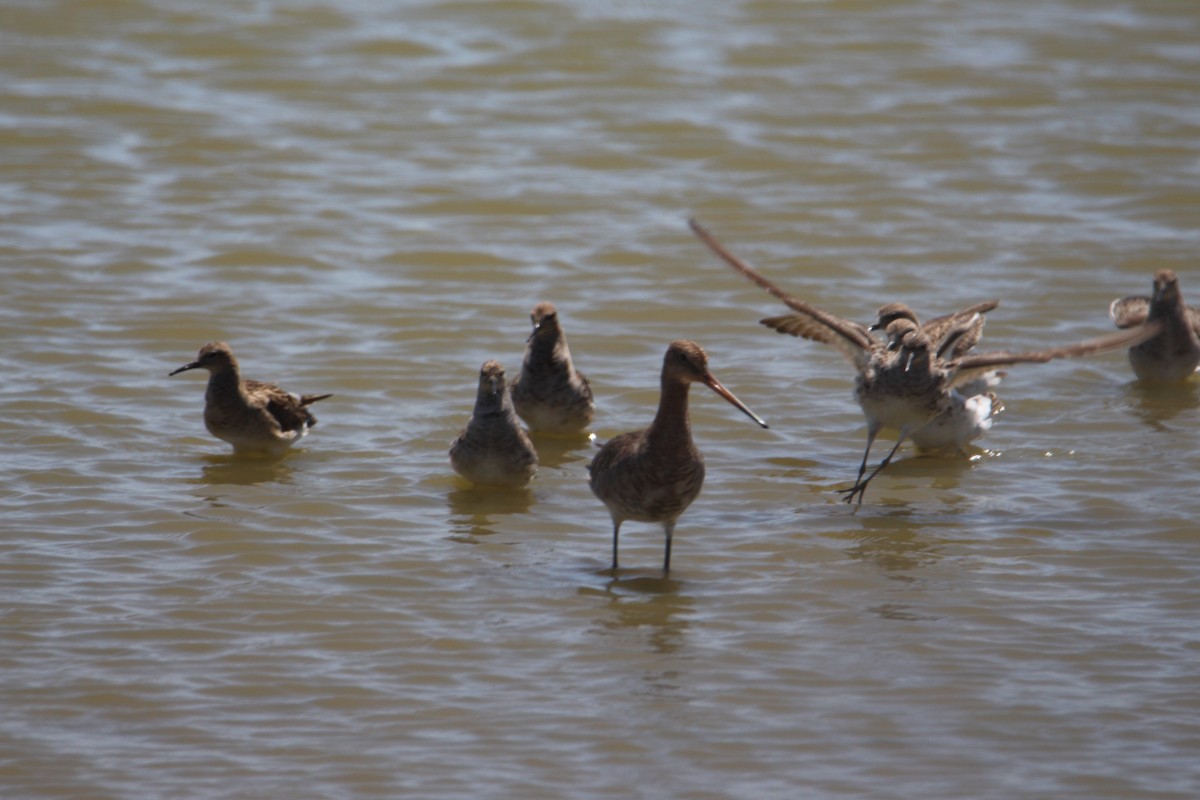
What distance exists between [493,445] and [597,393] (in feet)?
6.70

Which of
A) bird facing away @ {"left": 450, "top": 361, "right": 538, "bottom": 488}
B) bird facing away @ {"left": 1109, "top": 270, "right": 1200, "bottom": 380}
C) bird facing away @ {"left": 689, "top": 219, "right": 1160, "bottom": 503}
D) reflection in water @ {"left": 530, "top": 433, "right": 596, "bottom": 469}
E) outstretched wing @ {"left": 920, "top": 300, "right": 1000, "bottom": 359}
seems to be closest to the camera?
bird facing away @ {"left": 450, "top": 361, "right": 538, "bottom": 488}

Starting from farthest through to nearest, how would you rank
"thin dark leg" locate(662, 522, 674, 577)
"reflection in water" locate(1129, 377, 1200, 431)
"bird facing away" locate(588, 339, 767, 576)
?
1. "reflection in water" locate(1129, 377, 1200, 431)
2. "thin dark leg" locate(662, 522, 674, 577)
3. "bird facing away" locate(588, 339, 767, 576)

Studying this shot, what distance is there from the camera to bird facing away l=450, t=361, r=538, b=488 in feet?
29.9

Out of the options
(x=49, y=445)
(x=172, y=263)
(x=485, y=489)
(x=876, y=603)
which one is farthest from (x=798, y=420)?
(x=172, y=263)

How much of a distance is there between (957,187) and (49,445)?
8555mm

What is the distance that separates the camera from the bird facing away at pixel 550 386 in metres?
10.2

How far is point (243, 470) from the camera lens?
9727 mm

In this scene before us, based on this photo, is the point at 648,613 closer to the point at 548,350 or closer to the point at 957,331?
the point at 548,350

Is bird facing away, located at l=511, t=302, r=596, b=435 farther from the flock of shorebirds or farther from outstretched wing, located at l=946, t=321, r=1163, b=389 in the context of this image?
outstretched wing, located at l=946, t=321, r=1163, b=389

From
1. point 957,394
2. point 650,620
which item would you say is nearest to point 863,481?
point 957,394

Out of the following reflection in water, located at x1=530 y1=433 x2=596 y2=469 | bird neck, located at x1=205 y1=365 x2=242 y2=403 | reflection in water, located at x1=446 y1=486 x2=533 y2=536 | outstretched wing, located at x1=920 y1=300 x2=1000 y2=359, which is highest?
outstretched wing, located at x1=920 y1=300 x2=1000 y2=359

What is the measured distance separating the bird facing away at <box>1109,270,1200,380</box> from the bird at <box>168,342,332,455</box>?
545 centimetres

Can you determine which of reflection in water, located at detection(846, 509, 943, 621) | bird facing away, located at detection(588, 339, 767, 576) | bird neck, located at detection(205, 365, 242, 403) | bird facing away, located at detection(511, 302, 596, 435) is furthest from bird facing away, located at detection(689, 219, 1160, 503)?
bird neck, located at detection(205, 365, 242, 403)

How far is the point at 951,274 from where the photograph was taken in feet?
43.0
